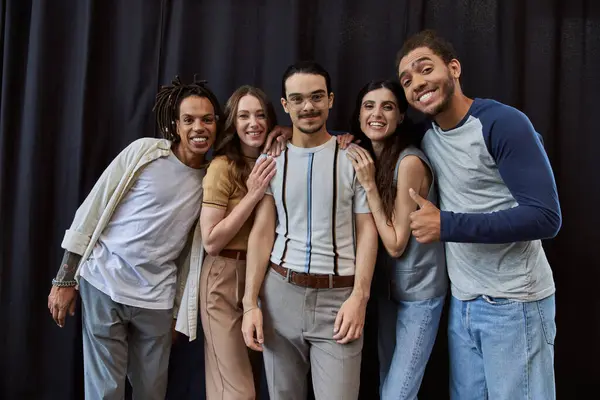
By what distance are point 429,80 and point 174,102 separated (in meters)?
0.85

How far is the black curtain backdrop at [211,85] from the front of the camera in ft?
5.81

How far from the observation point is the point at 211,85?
182cm

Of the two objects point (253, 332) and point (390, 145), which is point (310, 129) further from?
point (253, 332)

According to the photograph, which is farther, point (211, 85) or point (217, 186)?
point (211, 85)

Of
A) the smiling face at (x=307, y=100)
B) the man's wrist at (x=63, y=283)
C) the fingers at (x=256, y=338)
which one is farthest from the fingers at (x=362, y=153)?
the man's wrist at (x=63, y=283)

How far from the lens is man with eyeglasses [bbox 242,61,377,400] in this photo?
128 cm

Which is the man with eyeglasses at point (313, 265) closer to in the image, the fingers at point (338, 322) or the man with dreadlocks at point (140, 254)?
the fingers at point (338, 322)

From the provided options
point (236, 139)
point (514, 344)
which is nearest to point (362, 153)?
point (236, 139)

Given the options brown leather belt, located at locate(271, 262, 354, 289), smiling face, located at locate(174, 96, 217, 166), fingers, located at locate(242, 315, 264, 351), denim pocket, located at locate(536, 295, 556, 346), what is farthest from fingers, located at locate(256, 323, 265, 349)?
denim pocket, located at locate(536, 295, 556, 346)

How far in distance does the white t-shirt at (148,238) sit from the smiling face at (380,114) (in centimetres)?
63

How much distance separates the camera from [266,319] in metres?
1.35

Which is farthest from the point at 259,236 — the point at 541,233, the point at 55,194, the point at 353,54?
the point at 55,194

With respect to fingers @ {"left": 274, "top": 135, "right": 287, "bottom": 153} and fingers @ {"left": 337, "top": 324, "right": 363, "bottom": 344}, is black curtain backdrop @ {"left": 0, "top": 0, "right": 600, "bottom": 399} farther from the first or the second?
fingers @ {"left": 337, "top": 324, "right": 363, "bottom": 344}
